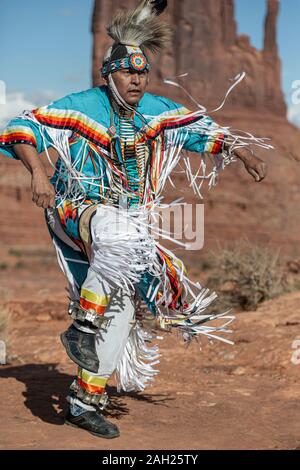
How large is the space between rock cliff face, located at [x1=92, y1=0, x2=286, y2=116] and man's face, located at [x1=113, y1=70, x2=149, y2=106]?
59744 mm

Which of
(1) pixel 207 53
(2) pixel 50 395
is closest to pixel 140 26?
(2) pixel 50 395

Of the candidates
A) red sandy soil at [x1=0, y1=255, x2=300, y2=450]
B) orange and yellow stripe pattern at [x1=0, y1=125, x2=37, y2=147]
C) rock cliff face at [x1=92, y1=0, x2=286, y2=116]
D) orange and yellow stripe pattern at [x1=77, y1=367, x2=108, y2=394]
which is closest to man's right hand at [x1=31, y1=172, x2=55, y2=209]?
orange and yellow stripe pattern at [x1=0, y1=125, x2=37, y2=147]

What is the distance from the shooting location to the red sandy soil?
4.25 meters

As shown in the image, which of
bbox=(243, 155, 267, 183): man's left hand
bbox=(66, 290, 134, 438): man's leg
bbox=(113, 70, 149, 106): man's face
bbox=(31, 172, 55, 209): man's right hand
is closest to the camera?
bbox=(31, 172, 55, 209): man's right hand

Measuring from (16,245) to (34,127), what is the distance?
1829 inches

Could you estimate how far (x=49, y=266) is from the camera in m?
39.5

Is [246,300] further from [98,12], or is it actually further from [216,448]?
[98,12]

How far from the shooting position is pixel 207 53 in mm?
71500

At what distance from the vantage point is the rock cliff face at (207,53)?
6781 centimetres

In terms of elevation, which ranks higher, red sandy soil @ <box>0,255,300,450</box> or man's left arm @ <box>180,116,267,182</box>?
man's left arm @ <box>180,116,267,182</box>

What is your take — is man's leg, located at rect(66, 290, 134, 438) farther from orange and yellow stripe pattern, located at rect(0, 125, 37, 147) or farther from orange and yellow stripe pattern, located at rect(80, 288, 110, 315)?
orange and yellow stripe pattern, located at rect(0, 125, 37, 147)

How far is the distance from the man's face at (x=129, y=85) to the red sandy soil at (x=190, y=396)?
1.92 meters

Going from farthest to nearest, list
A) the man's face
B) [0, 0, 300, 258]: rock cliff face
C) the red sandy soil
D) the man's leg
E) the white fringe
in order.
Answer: [0, 0, 300, 258]: rock cliff face → the white fringe → the man's face → the man's leg → the red sandy soil

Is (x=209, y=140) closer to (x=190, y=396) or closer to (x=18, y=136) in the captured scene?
(x=18, y=136)
